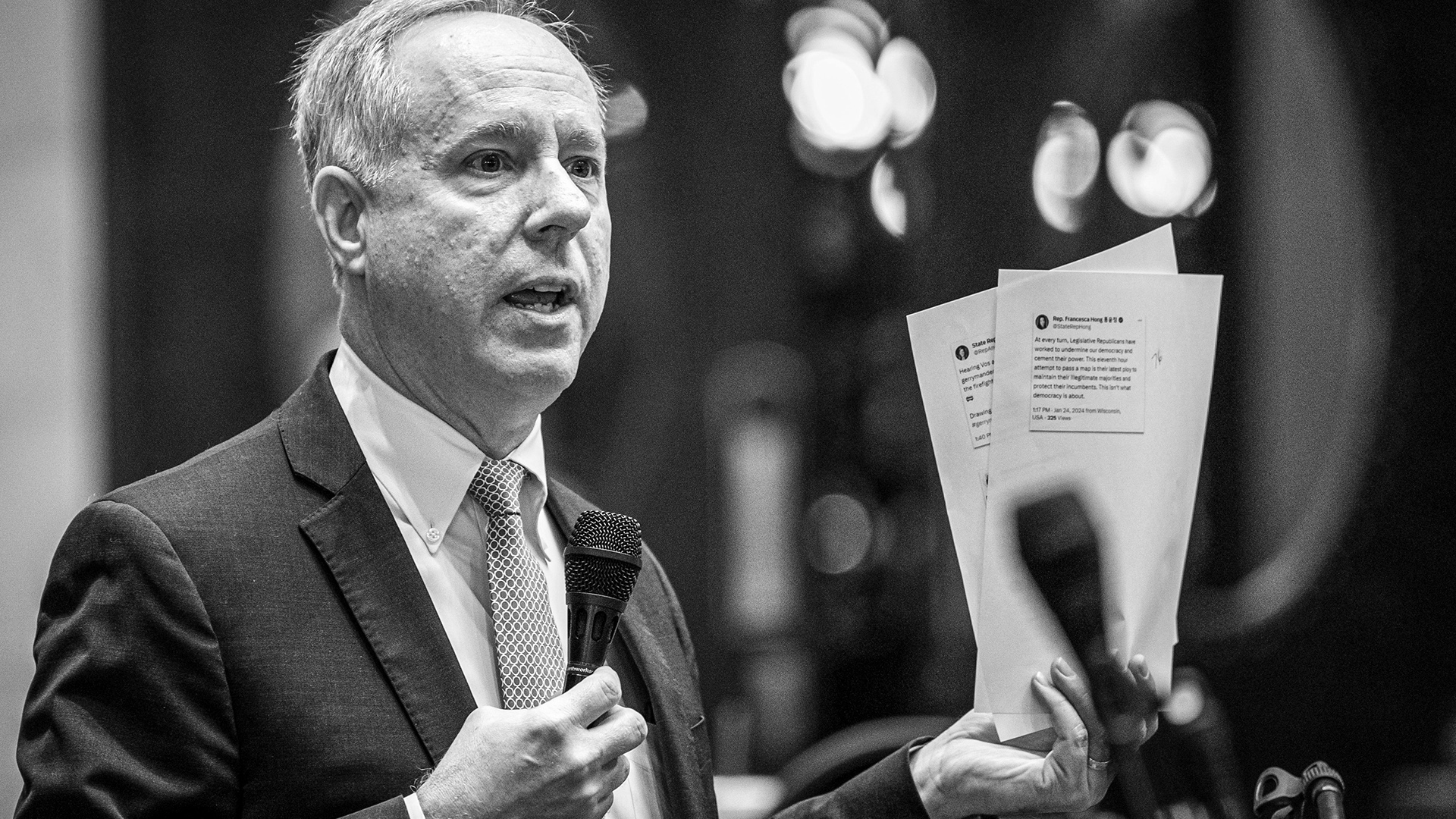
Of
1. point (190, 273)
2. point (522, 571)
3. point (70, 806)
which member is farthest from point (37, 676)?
point (190, 273)

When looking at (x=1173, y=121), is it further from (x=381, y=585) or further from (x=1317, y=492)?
(x=381, y=585)

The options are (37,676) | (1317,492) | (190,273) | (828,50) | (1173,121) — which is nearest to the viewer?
(37,676)

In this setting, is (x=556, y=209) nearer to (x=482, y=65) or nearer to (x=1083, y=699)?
(x=482, y=65)

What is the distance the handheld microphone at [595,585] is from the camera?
1271mm

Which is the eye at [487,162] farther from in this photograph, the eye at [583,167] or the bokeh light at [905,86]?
the bokeh light at [905,86]

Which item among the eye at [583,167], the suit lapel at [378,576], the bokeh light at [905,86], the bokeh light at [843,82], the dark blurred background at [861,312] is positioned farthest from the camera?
the bokeh light at [843,82]

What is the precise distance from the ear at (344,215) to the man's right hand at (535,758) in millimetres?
631

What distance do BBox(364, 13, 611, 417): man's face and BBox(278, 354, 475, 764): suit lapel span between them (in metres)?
0.13

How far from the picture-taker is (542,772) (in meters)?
1.23

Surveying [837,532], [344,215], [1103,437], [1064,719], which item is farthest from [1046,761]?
[837,532]

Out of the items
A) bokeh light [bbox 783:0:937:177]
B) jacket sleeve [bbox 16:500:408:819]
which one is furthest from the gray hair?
bokeh light [bbox 783:0:937:177]

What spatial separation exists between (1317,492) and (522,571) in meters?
1.68

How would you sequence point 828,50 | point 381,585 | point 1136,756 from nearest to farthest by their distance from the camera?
point 381,585 < point 1136,756 < point 828,50

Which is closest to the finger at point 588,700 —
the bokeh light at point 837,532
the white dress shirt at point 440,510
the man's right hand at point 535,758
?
the man's right hand at point 535,758
